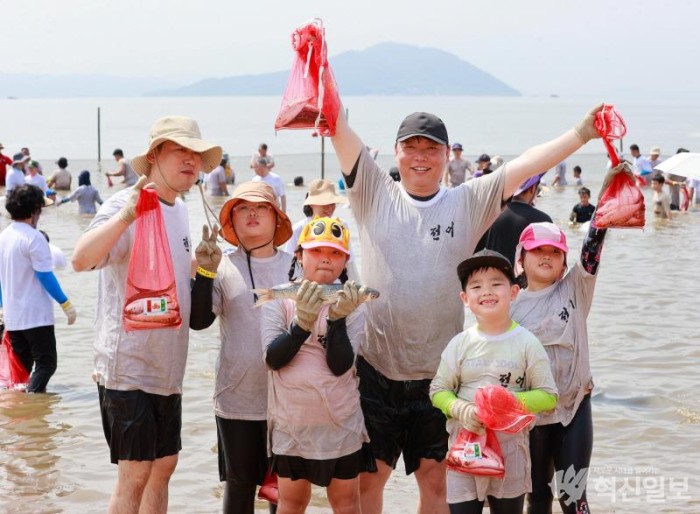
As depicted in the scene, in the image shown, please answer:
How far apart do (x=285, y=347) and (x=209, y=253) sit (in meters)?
0.62

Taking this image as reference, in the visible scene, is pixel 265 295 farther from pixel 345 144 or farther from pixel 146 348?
pixel 345 144

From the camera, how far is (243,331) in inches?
184

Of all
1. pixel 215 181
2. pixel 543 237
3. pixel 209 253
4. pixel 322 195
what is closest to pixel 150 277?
pixel 209 253

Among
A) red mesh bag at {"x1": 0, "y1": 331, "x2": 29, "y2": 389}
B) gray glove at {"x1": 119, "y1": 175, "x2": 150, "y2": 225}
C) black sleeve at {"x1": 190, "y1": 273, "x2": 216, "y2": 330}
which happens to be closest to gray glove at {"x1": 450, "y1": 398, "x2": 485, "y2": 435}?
black sleeve at {"x1": 190, "y1": 273, "x2": 216, "y2": 330}

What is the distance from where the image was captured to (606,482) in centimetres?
642

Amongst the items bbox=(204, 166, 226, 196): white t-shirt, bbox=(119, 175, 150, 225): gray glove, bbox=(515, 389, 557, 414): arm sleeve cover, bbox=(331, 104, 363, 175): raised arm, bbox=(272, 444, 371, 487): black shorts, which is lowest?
bbox=(272, 444, 371, 487): black shorts

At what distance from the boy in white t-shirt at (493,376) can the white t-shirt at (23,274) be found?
4.86 meters

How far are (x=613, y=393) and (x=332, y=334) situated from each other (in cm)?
517

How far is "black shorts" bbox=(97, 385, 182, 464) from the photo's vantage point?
438cm

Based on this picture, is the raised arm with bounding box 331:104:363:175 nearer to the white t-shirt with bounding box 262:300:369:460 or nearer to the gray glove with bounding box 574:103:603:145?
the white t-shirt with bounding box 262:300:369:460

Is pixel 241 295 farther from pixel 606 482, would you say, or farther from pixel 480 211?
pixel 606 482

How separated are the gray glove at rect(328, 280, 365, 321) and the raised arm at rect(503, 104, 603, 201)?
3.81ft

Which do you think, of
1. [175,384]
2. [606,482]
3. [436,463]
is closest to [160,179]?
[175,384]

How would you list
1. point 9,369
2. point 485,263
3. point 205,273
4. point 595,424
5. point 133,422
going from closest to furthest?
point 485,263 → point 133,422 → point 205,273 → point 595,424 → point 9,369
